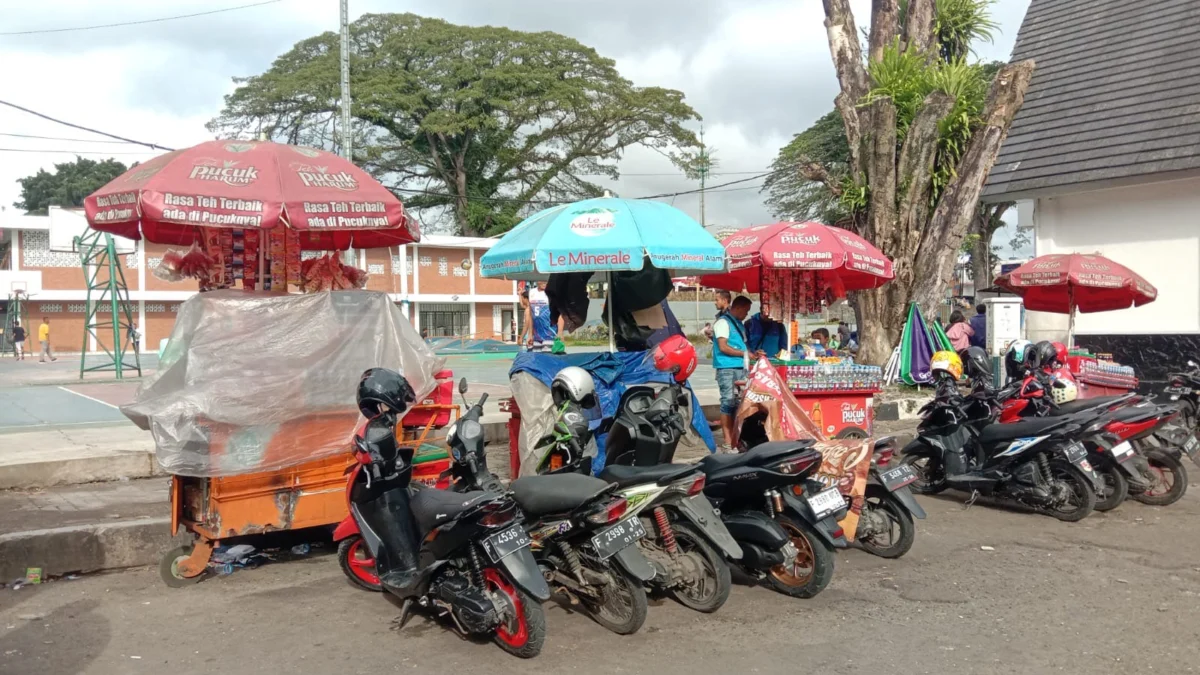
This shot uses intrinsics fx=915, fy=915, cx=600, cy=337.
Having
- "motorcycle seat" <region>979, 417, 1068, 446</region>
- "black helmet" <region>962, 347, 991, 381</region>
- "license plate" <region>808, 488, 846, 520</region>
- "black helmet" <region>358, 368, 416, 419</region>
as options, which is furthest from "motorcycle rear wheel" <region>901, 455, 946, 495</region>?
"black helmet" <region>358, 368, 416, 419</region>

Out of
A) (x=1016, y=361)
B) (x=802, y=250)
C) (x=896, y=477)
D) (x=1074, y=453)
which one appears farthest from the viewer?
(x=802, y=250)

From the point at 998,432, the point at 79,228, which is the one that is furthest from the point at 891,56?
the point at 79,228

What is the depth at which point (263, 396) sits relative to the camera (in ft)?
18.7

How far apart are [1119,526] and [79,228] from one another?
22.1m

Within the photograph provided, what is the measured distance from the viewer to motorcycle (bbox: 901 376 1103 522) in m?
6.96

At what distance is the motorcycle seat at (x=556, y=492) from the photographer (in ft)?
14.7

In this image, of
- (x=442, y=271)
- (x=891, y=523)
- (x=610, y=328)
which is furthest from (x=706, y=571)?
(x=442, y=271)

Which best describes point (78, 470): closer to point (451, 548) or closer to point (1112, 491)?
point (451, 548)

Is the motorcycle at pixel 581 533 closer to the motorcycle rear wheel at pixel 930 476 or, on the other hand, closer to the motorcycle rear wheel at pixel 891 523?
the motorcycle rear wheel at pixel 891 523

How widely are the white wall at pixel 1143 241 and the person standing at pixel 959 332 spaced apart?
142cm

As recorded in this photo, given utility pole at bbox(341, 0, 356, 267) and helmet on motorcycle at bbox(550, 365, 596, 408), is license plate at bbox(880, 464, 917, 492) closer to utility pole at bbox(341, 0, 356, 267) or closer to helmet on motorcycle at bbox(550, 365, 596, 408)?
helmet on motorcycle at bbox(550, 365, 596, 408)

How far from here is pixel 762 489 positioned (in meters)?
5.20

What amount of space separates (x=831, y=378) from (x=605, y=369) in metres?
2.29

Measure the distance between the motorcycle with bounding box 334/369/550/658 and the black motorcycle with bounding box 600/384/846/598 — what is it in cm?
86
